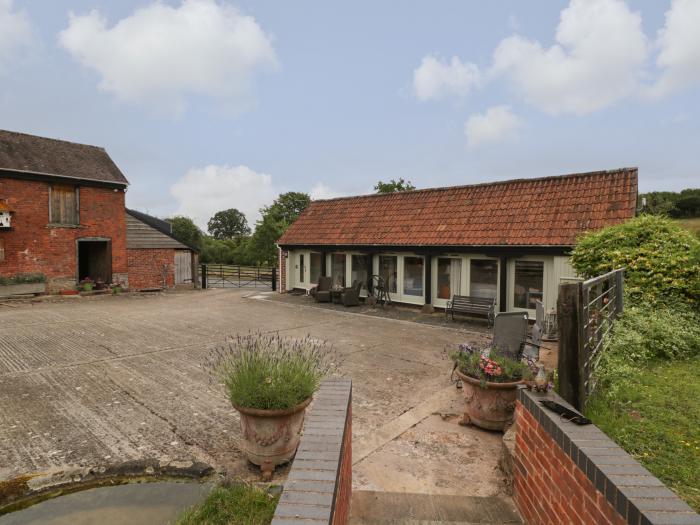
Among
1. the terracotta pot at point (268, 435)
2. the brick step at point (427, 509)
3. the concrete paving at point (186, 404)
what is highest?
the terracotta pot at point (268, 435)

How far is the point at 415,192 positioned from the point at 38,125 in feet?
65.6

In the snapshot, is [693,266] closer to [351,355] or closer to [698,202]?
[351,355]

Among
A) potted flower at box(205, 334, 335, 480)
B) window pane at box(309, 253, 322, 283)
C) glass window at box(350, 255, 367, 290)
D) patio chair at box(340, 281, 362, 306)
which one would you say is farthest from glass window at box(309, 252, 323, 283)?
potted flower at box(205, 334, 335, 480)

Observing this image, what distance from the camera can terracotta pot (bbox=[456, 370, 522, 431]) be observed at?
4.51m

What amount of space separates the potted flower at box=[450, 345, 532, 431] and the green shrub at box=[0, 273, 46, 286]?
18522mm

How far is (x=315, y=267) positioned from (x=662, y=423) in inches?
615

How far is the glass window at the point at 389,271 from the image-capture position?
1538cm

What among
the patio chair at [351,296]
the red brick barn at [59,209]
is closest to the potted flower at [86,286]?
the red brick barn at [59,209]

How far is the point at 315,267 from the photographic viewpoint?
18.3 metres

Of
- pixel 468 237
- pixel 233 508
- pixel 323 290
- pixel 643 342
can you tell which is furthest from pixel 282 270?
pixel 233 508

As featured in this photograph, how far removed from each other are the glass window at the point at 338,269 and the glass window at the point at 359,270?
21.6 inches

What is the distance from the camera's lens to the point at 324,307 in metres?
15.2

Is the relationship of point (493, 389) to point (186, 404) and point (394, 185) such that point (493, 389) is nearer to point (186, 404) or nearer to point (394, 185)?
point (186, 404)

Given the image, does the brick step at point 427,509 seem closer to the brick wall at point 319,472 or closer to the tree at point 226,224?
the brick wall at point 319,472
